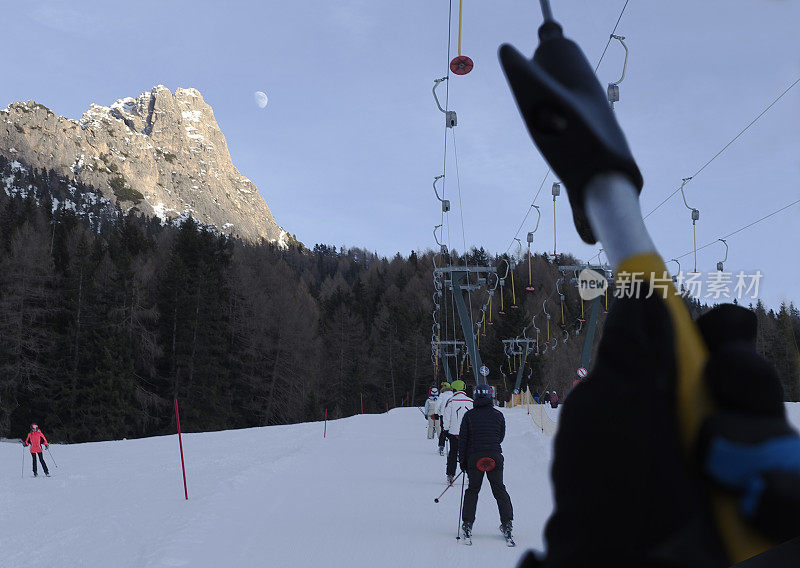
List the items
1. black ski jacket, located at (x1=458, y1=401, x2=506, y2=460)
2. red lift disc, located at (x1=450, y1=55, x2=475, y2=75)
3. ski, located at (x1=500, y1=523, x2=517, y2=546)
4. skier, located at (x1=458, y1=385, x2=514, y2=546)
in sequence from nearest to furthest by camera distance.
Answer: red lift disc, located at (x1=450, y1=55, x2=475, y2=75), ski, located at (x1=500, y1=523, x2=517, y2=546), skier, located at (x1=458, y1=385, x2=514, y2=546), black ski jacket, located at (x1=458, y1=401, x2=506, y2=460)

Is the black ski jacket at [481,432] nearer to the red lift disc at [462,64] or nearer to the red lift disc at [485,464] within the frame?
the red lift disc at [485,464]

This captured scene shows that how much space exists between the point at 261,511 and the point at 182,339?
160 feet

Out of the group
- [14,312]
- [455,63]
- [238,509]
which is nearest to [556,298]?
[14,312]

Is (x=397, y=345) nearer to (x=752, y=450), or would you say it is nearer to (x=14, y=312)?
(x=14, y=312)

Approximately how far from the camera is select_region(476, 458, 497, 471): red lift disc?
9094 millimetres

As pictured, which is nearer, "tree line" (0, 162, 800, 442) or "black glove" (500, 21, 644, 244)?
"black glove" (500, 21, 644, 244)

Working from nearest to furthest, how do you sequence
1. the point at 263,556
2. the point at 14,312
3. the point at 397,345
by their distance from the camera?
the point at 263,556 < the point at 14,312 < the point at 397,345

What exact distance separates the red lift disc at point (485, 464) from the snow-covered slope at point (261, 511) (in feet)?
2.95

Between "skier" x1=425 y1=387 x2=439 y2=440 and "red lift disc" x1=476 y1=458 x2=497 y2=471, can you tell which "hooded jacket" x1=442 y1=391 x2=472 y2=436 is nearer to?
"red lift disc" x1=476 y1=458 x2=497 y2=471

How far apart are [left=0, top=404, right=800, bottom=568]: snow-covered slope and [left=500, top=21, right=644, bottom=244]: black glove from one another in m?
0.30

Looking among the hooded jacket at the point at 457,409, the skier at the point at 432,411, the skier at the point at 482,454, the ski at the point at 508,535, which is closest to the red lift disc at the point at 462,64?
the skier at the point at 482,454

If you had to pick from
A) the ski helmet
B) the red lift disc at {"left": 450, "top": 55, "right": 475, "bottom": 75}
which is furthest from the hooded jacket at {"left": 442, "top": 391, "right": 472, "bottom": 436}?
the red lift disc at {"left": 450, "top": 55, "right": 475, "bottom": 75}

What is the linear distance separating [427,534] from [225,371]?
168 ft

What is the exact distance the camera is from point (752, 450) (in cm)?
53
